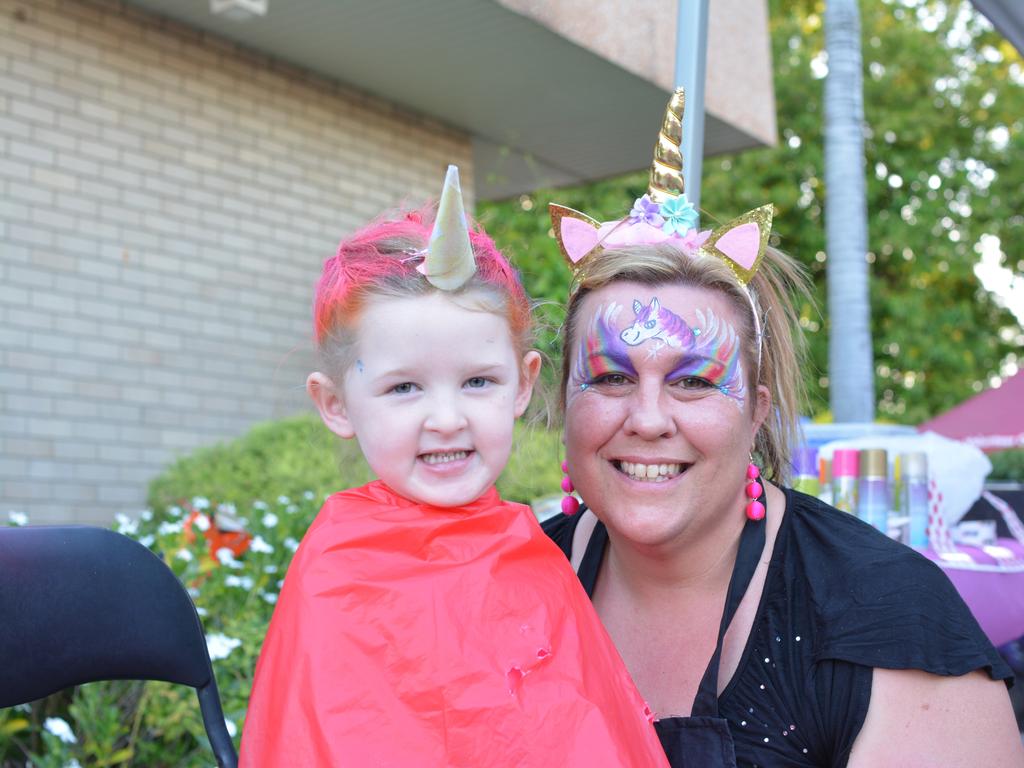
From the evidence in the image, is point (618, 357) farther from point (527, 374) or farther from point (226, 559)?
point (226, 559)

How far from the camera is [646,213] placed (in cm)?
245

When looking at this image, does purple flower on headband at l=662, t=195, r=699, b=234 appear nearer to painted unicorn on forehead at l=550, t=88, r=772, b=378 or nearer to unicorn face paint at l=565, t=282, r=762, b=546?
painted unicorn on forehead at l=550, t=88, r=772, b=378

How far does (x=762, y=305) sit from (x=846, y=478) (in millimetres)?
1181

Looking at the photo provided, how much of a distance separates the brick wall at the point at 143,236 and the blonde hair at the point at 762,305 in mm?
3989

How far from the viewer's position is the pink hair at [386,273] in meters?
1.95

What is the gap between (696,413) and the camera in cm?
224

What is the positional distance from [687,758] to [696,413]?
65 cm

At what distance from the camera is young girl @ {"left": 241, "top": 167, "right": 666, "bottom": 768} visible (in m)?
1.72

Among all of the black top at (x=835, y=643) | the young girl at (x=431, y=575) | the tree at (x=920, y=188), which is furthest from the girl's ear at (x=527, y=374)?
the tree at (x=920, y=188)

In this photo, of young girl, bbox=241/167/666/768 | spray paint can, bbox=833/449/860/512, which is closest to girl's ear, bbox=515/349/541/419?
young girl, bbox=241/167/666/768

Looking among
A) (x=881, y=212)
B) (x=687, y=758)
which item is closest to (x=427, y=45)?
(x=687, y=758)

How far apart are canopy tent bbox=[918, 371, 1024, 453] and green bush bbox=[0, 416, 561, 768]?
16.0 ft

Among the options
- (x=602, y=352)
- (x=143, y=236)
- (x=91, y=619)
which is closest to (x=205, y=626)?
(x=91, y=619)

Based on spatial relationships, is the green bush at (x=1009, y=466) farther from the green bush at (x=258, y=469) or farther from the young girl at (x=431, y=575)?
the young girl at (x=431, y=575)
